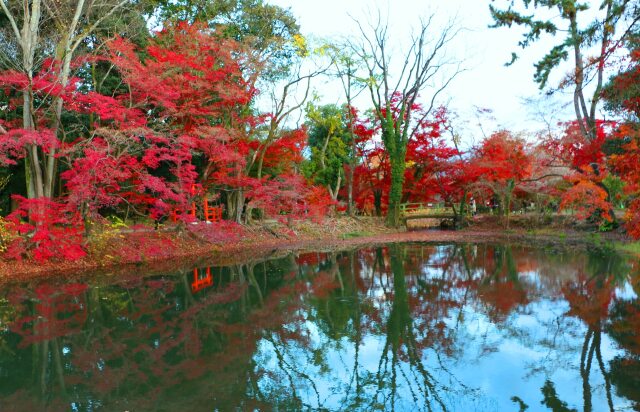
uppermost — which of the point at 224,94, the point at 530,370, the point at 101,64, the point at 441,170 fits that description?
the point at 101,64

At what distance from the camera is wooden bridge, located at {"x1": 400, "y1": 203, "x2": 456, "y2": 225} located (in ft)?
74.0

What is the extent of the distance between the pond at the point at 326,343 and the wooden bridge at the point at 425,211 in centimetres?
1239

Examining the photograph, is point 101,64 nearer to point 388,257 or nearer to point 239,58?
point 239,58

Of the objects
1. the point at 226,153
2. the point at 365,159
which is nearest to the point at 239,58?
the point at 226,153

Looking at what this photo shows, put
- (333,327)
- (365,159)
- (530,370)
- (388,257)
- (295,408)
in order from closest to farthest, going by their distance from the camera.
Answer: (295,408)
(530,370)
(333,327)
(388,257)
(365,159)

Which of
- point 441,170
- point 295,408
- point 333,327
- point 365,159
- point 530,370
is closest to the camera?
point 295,408

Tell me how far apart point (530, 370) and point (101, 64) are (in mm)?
14746

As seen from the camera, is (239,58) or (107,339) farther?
(239,58)

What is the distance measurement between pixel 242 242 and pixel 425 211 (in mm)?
12855

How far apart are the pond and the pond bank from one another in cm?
134

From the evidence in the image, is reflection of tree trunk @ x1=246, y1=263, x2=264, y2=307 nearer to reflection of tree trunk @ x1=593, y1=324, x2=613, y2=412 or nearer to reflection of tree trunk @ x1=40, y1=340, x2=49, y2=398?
reflection of tree trunk @ x1=40, y1=340, x2=49, y2=398

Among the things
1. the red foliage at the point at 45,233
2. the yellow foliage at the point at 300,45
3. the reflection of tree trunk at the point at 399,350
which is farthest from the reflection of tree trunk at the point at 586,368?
the yellow foliage at the point at 300,45

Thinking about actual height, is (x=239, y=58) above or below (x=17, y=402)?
above

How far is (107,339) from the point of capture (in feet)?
19.4
